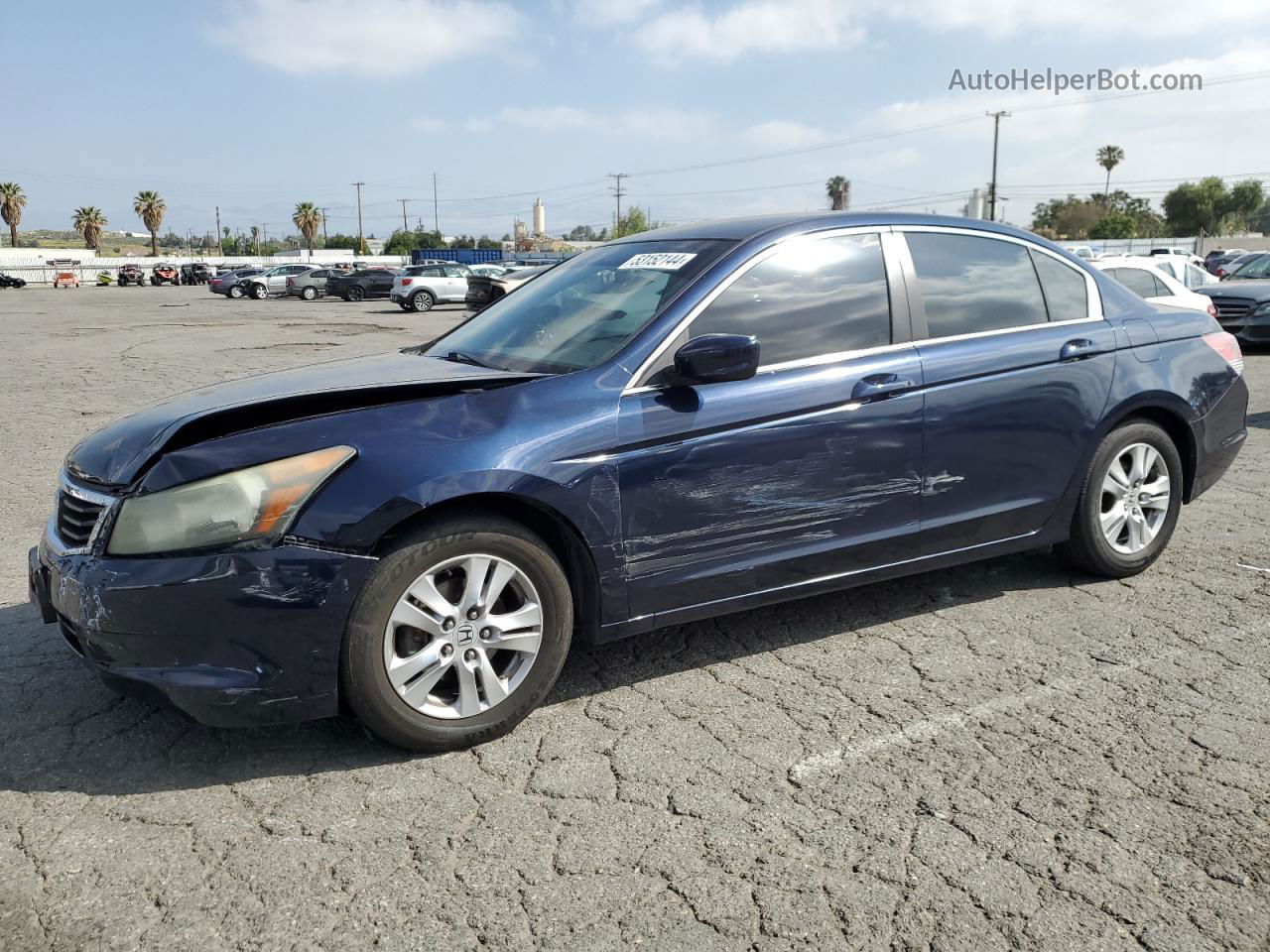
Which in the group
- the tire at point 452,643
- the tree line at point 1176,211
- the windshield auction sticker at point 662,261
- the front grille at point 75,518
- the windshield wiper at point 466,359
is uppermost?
the tree line at point 1176,211

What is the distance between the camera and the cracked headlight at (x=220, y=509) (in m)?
2.94

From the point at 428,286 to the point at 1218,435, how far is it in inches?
1232

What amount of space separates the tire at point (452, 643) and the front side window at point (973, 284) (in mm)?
1988

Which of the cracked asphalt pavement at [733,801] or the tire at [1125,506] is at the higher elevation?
the tire at [1125,506]

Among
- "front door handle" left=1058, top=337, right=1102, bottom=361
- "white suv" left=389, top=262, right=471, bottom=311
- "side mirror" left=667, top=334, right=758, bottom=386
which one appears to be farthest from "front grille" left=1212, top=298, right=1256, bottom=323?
"white suv" left=389, top=262, right=471, bottom=311

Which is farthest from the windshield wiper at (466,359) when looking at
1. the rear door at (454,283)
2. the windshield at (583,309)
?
the rear door at (454,283)

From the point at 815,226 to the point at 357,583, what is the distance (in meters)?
2.30

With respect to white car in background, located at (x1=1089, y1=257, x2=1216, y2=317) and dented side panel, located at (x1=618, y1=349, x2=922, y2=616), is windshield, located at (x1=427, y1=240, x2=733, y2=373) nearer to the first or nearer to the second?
dented side panel, located at (x1=618, y1=349, x2=922, y2=616)

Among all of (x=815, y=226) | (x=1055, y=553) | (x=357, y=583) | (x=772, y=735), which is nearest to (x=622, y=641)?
(x=772, y=735)

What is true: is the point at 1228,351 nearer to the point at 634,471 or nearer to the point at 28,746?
the point at 634,471

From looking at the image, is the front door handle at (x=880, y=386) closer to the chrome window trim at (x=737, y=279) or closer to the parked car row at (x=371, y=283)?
the chrome window trim at (x=737, y=279)

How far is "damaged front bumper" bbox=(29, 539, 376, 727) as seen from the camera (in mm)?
2898

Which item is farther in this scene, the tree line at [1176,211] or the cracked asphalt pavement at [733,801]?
the tree line at [1176,211]

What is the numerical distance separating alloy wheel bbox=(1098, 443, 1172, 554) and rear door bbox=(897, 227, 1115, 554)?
32 cm
